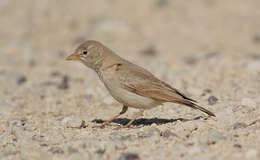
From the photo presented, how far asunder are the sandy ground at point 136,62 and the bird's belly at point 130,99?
0.35 meters

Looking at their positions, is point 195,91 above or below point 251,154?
above

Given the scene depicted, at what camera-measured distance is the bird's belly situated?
7.30 meters

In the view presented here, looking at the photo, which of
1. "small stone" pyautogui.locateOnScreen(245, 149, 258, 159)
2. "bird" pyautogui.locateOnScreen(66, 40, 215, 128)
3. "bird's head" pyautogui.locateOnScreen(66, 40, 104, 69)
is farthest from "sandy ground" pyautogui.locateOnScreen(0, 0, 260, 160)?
"bird's head" pyautogui.locateOnScreen(66, 40, 104, 69)

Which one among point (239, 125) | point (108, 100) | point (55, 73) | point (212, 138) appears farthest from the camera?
point (55, 73)

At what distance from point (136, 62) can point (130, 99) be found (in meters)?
6.03

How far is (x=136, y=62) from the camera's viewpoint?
13.3 meters

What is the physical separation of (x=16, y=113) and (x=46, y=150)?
9.72ft

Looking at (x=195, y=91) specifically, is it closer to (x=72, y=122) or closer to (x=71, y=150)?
(x=72, y=122)

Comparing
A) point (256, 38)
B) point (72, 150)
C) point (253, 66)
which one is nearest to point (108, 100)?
point (253, 66)

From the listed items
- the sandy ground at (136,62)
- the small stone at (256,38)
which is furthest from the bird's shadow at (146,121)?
the small stone at (256,38)

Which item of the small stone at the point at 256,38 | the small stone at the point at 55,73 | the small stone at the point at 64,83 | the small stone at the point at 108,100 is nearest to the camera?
the small stone at the point at 108,100

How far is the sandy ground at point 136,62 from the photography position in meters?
6.11

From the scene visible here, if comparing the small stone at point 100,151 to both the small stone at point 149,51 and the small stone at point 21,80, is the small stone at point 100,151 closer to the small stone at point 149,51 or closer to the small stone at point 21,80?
the small stone at point 21,80

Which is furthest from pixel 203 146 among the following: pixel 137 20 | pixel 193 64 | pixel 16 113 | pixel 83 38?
pixel 137 20
